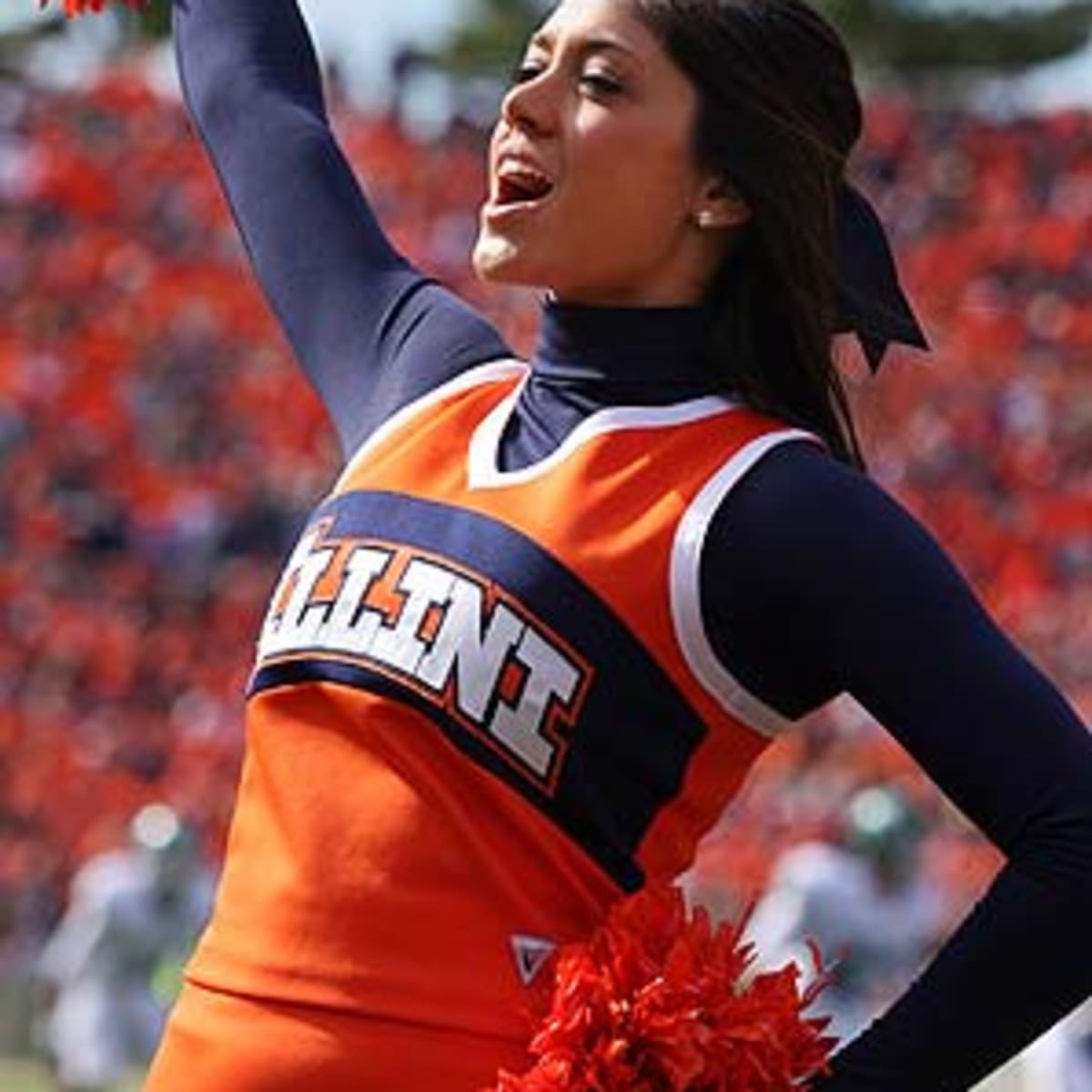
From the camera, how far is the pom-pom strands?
2.03 m

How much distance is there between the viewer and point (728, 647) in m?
2.11

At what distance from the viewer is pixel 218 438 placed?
1698 centimetres

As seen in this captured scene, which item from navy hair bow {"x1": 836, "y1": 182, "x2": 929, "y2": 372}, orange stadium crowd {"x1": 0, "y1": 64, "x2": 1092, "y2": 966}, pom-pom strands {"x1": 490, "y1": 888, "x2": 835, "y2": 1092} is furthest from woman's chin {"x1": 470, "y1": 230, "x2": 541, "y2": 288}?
orange stadium crowd {"x1": 0, "y1": 64, "x2": 1092, "y2": 966}

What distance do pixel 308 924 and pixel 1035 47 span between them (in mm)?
34600

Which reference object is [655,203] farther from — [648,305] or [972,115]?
[972,115]

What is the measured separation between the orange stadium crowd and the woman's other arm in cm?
1048

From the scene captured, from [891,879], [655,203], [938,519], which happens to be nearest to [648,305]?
[655,203]

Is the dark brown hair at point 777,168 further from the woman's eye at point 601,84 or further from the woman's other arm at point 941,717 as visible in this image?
the woman's other arm at point 941,717

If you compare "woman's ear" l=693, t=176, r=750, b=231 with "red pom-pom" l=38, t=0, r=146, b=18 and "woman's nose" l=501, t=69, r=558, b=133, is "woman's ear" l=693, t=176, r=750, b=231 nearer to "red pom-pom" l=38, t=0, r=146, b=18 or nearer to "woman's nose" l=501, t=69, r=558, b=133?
"woman's nose" l=501, t=69, r=558, b=133

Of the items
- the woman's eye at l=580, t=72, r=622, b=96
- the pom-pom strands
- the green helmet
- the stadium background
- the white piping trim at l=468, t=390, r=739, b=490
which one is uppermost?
the woman's eye at l=580, t=72, r=622, b=96

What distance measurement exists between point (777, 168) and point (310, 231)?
36cm

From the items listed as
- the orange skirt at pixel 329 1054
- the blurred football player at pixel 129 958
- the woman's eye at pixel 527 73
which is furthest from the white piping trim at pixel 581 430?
the blurred football player at pixel 129 958

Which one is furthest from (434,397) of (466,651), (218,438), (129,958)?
(218,438)

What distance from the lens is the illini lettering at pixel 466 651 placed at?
2109mm
